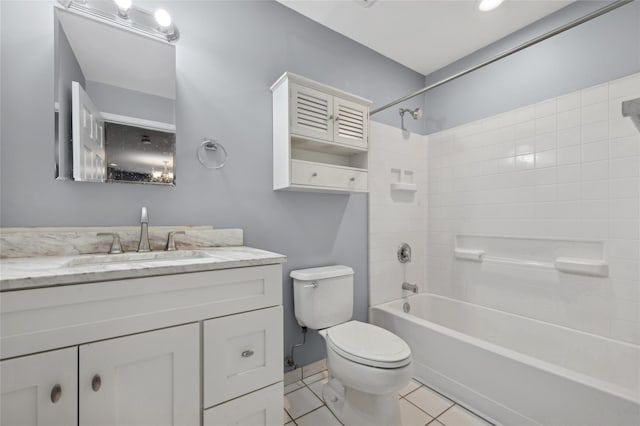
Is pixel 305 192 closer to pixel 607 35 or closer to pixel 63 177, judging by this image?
pixel 63 177

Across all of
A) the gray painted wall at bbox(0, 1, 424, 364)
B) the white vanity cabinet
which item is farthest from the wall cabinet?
the white vanity cabinet

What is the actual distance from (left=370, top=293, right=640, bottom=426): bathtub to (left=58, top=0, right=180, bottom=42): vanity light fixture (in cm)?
222

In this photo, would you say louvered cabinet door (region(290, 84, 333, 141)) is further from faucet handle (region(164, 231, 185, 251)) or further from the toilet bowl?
the toilet bowl

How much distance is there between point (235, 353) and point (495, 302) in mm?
1992

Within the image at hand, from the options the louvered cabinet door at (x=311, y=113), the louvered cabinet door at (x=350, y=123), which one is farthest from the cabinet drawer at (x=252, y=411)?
the louvered cabinet door at (x=350, y=123)

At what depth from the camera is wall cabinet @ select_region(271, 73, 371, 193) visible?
1.62 m

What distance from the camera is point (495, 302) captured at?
2.11 meters

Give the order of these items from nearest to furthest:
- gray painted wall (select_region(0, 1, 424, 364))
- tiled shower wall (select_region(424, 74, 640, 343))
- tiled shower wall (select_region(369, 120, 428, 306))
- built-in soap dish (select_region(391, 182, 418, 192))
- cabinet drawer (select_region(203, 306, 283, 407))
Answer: cabinet drawer (select_region(203, 306, 283, 407)) < gray painted wall (select_region(0, 1, 424, 364)) < tiled shower wall (select_region(424, 74, 640, 343)) < tiled shower wall (select_region(369, 120, 428, 306)) < built-in soap dish (select_region(391, 182, 418, 192))

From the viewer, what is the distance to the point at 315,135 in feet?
5.58

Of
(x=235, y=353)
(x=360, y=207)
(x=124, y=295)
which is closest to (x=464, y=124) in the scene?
(x=360, y=207)

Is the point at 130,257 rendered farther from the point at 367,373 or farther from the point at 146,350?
the point at 367,373

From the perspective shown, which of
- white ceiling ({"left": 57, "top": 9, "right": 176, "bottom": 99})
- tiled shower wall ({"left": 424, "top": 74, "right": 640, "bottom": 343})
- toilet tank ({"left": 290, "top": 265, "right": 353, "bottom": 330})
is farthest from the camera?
toilet tank ({"left": 290, "top": 265, "right": 353, "bottom": 330})

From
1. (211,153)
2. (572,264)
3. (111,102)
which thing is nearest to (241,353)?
(211,153)

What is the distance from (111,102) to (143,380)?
1.22 metres
